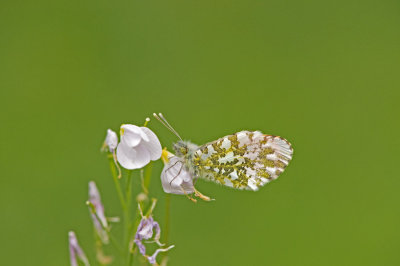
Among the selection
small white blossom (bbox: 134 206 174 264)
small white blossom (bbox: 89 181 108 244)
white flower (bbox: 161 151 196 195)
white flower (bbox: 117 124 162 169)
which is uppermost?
white flower (bbox: 117 124 162 169)

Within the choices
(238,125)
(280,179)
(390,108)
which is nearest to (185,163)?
(280,179)

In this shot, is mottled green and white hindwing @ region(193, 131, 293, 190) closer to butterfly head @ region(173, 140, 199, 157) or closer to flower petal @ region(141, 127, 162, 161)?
butterfly head @ region(173, 140, 199, 157)

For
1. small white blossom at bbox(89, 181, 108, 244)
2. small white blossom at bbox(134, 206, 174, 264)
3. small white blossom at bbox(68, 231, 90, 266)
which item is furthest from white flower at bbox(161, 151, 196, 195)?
small white blossom at bbox(68, 231, 90, 266)

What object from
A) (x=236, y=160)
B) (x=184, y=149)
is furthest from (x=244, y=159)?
(x=184, y=149)

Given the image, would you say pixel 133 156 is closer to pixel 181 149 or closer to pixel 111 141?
pixel 111 141

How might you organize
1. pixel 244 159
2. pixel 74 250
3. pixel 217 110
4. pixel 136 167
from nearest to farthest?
pixel 136 167 → pixel 74 250 → pixel 244 159 → pixel 217 110

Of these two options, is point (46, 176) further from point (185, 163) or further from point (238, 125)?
point (185, 163)
